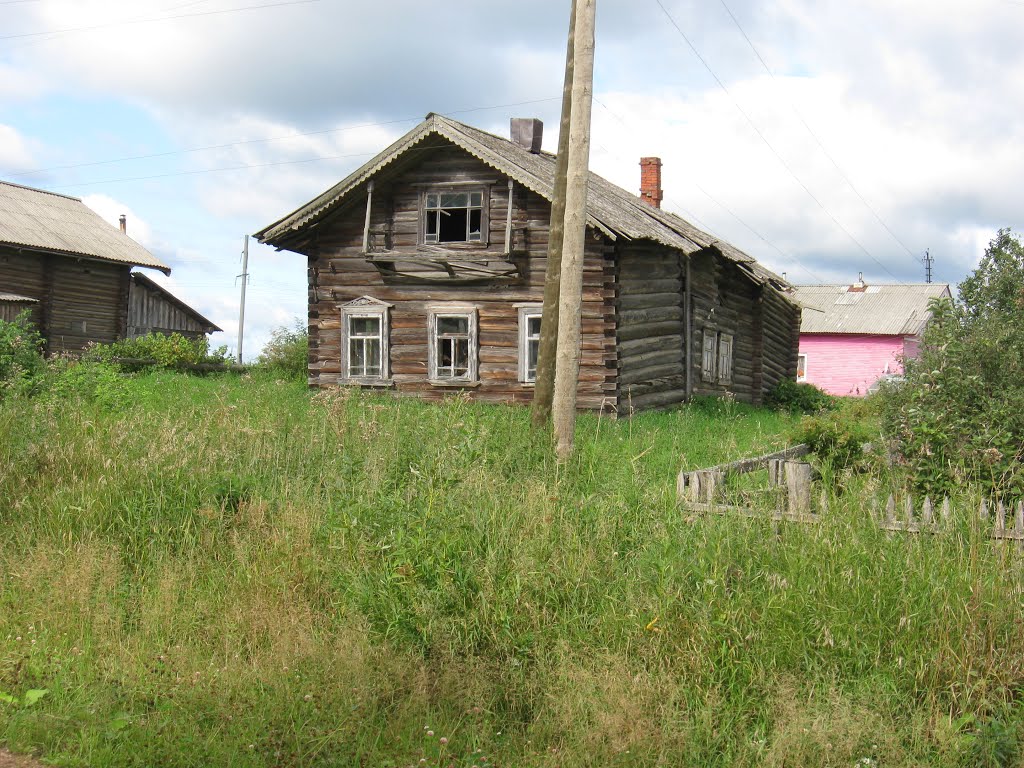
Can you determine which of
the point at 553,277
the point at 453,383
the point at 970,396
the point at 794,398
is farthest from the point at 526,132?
the point at 970,396

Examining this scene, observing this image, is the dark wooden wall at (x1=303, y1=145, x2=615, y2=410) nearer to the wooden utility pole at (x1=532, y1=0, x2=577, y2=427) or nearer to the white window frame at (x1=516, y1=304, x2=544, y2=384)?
the white window frame at (x1=516, y1=304, x2=544, y2=384)

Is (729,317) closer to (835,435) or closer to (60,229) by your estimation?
(835,435)

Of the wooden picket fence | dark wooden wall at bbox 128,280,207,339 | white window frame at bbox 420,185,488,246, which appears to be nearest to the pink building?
dark wooden wall at bbox 128,280,207,339

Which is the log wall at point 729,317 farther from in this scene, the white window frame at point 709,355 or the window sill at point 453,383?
the window sill at point 453,383

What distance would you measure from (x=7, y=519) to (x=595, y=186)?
15428 mm

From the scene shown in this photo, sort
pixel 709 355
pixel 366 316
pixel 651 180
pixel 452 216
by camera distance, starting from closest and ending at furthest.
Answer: pixel 452 216
pixel 366 316
pixel 709 355
pixel 651 180

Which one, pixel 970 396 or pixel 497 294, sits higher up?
pixel 497 294

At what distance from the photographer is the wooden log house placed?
55.2ft

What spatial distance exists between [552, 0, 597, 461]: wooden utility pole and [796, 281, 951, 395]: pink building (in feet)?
103

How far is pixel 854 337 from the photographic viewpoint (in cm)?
3994

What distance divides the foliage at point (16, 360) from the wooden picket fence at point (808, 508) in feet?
25.7

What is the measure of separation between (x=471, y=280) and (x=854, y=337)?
27.0m

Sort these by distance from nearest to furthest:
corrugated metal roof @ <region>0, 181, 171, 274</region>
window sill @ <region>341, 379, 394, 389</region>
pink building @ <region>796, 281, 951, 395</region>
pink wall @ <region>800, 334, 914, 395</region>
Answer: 1. window sill @ <region>341, 379, 394, 389</region>
2. corrugated metal roof @ <region>0, 181, 171, 274</region>
3. pink building @ <region>796, 281, 951, 395</region>
4. pink wall @ <region>800, 334, 914, 395</region>

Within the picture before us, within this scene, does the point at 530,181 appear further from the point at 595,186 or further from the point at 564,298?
the point at 564,298
